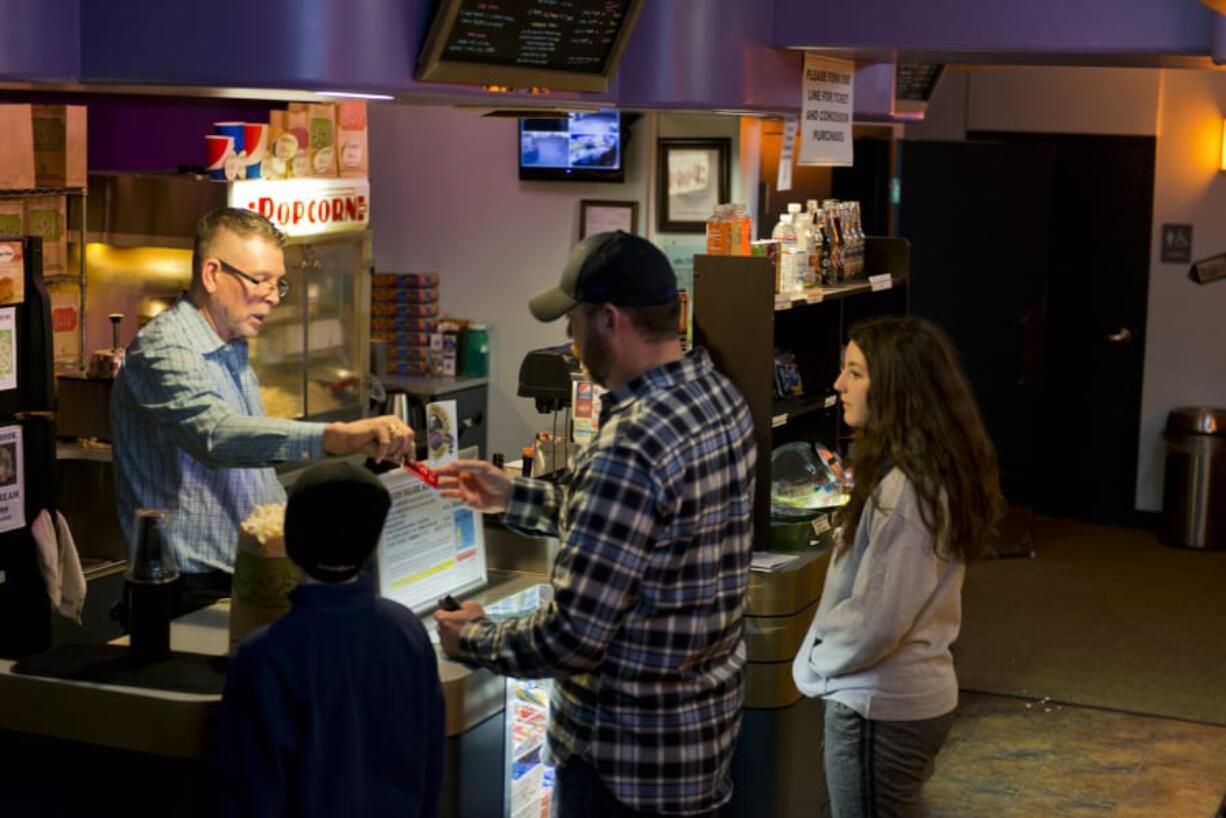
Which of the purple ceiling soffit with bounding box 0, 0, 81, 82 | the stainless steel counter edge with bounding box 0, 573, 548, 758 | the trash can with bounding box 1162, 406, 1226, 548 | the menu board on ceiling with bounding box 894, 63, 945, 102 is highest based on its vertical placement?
the menu board on ceiling with bounding box 894, 63, 945, 102

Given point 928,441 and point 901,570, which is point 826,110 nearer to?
point 928,441

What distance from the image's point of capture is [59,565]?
5.38 meters

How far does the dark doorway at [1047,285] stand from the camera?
1017 centimetres

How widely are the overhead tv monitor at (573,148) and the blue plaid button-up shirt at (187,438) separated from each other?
4382 millimetres

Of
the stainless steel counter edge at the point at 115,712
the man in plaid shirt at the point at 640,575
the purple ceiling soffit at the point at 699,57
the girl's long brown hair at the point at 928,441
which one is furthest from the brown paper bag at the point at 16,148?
the man in plaid shirt at the point at 640,575

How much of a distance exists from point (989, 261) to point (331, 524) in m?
7.92

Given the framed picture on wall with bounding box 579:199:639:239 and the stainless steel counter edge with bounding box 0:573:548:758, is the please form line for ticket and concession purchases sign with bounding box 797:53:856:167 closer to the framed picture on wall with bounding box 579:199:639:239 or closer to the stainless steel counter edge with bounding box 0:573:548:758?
the framed picture on wall with bounding box 579:199:639:239

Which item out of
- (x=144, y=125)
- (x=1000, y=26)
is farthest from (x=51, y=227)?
(x=1000, y=26)

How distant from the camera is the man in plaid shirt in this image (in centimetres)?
287

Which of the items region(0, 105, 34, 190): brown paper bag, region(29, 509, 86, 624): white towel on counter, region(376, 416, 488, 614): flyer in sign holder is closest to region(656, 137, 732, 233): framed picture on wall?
region(0, 105, 34, 190): brown paper bag

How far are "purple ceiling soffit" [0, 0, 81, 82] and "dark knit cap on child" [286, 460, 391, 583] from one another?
54.8 inches

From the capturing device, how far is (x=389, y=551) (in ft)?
11.8

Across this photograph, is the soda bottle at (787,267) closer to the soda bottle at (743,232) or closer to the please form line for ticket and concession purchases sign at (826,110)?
the soda bottle at (743,232)

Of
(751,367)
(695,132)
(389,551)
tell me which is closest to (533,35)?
(751,367)
